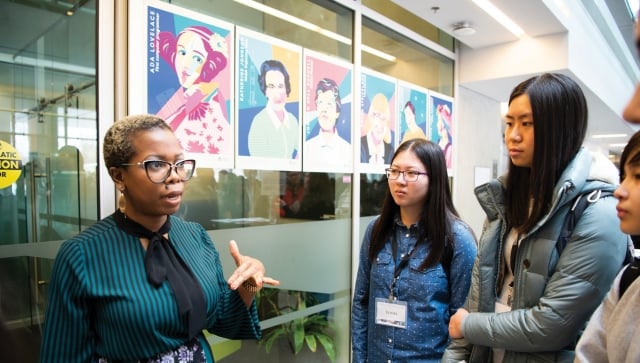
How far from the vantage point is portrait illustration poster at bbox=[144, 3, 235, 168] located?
1.93 m

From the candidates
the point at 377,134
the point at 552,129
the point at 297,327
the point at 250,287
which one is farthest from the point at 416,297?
the point at 377,134

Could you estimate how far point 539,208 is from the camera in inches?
48.1

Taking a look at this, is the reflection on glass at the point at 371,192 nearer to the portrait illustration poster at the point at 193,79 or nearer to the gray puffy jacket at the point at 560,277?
the portrait illustration poster at the point at 193,79

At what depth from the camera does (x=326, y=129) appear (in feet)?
9.39

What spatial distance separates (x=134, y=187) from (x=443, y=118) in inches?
142

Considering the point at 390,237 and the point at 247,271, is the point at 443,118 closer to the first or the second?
the point at 390,237

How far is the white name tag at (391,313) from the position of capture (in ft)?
5.52

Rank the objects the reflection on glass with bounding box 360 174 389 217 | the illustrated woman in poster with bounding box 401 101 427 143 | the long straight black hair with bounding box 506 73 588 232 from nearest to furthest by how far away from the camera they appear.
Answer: the long straight black hair with bounding box 506 73 588 232 → the reflection on glass with bounding box 360 174 389 217 → the illustrated woman in poster with bounding box 401 101 427 143

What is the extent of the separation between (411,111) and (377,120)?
0.55 m

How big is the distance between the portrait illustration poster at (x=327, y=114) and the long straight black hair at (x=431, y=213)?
966 mm

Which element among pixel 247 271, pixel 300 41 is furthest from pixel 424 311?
pixel 300 41

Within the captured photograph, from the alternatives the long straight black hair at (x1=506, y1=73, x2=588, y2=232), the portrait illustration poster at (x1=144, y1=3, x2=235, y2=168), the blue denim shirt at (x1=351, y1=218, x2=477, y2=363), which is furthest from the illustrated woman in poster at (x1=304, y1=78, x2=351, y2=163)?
the long straight black hair at (x1=506, y1=73, x2=588, y2=232)

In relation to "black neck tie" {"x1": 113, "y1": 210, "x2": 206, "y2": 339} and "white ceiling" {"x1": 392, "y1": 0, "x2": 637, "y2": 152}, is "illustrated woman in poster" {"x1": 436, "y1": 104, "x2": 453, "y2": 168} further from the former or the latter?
"black neck tie" {"x1": 113, "y1": 210, "x2": 206, "y2": 339}

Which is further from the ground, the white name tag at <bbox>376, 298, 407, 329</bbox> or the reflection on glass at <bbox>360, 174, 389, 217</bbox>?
the reflection on glass at <bbox>360, 174, 389, 217</bbox>
